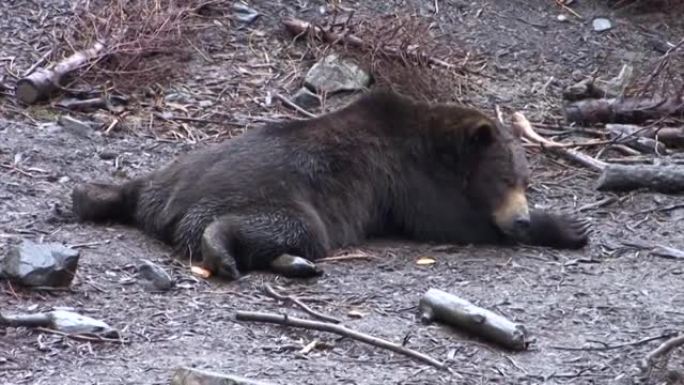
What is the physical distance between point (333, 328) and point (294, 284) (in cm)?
93

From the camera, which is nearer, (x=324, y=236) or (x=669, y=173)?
(x=324, y=236)

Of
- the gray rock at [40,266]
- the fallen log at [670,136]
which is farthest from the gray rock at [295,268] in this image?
the fallen log at [670,136]

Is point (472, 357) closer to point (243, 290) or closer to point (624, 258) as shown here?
point (243, 290)

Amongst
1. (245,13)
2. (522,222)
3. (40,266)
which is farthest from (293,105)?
(40,266)

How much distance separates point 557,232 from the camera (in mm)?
8070

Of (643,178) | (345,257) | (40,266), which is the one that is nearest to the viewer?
(40,266)

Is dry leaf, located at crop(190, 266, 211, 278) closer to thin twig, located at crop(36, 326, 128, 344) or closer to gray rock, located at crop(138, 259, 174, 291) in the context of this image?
gray rock, located at crop(138, 259, 174, 291)

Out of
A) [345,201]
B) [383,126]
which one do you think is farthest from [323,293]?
[383,126]

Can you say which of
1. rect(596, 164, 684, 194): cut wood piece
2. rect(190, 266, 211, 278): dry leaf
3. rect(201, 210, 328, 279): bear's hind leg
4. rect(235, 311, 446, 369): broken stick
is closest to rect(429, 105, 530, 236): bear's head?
rect(596, 164, 684, 194): cut wood piece

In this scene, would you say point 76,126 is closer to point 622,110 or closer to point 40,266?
point 40,266

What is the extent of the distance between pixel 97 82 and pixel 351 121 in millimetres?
3262

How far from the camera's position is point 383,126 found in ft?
27.0

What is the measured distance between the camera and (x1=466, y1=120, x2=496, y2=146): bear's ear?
8250 millimetres

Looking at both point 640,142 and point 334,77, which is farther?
point 334,77
